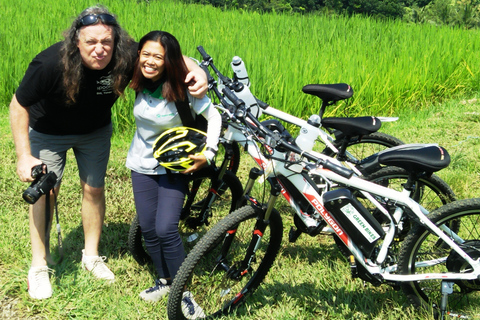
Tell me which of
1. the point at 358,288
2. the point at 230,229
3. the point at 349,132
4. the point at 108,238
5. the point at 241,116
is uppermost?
the point at 241,116

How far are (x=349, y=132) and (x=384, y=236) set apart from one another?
832mm

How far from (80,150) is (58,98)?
1.52ft

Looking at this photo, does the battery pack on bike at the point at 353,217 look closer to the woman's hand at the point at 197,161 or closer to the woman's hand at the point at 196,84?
the woman's hand at the point at 197,161

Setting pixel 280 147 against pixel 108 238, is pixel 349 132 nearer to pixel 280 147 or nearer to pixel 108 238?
pixel 280 147

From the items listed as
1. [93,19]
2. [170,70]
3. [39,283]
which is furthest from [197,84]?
[39,283]

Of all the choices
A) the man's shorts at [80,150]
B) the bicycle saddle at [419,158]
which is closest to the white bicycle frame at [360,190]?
the bicycle saddle at [419,158]

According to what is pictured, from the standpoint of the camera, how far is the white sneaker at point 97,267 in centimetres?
318

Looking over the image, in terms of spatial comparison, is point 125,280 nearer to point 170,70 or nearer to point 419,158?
point 170,70

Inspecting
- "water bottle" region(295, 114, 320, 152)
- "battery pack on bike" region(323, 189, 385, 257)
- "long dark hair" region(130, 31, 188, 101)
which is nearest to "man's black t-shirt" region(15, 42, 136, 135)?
"long dark hair" region(130, 31, 188, 101)

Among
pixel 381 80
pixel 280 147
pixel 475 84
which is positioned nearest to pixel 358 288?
pixel 280 147

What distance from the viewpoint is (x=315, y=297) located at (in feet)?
9.96

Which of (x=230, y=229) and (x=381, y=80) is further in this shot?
(x=381, y=80)

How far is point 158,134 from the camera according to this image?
9.20 ft

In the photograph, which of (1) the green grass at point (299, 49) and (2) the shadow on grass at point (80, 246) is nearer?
(2) the shadow on grass at point (80, 246)
